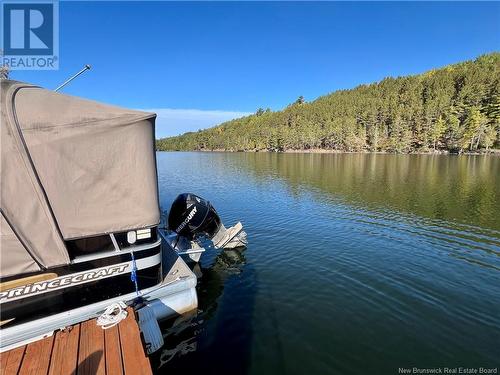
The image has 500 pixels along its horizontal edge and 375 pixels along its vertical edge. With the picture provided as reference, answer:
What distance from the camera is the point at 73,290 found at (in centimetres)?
552

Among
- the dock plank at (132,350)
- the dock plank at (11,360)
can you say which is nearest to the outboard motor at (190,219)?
the dock plank at (132,350)

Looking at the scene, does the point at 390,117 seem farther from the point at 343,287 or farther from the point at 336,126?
the point at 343,287

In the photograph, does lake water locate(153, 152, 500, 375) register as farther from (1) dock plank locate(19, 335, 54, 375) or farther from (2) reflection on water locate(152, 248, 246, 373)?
(1) dock plank locate(19, 335, 54, 375)

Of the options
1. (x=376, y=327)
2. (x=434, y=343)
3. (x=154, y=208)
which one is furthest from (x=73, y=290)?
(x=434, y=343)

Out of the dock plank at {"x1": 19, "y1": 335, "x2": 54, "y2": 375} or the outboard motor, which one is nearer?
the dock plank at {"x1": 19, "y1": 335, "x2": 54, "y2": 375}

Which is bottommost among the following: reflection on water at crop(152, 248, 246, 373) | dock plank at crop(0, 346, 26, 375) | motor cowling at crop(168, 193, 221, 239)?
reflection on water at crop(152, 248, 246, 373)

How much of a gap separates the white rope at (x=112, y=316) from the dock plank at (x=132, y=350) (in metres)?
0.11

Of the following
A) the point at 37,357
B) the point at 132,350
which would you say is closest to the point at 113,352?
the point at 132,350

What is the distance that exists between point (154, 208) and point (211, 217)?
4932mm

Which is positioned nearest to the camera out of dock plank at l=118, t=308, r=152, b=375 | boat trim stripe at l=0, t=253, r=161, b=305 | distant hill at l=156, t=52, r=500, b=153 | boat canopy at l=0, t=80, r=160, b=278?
dock plank at l=118, t=308, r=152, b=375

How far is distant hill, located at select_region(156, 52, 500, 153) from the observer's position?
291 ft

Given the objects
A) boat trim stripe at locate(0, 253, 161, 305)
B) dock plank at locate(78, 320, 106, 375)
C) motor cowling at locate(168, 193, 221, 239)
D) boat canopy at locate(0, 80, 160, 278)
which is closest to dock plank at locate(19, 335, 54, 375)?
dock plank at locate(78, 320, 106, 375)

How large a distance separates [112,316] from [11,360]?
1.46 m

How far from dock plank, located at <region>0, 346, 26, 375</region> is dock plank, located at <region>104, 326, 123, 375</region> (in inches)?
Answer: 46.2
